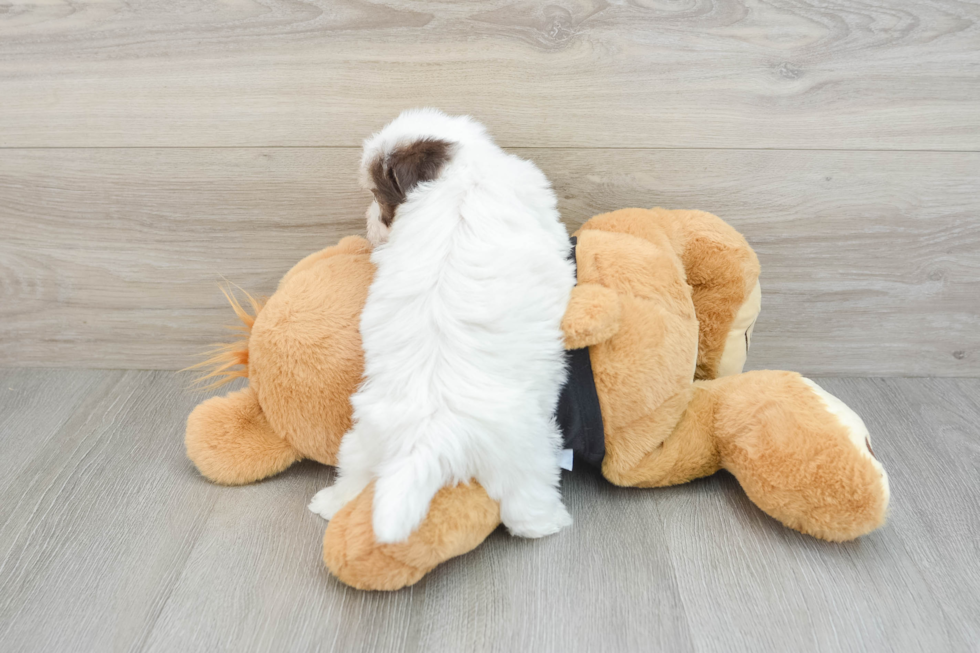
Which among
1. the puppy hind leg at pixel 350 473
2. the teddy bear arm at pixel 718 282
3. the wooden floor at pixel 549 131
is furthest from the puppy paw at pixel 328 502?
the teddy bear arm at pixel 718 282

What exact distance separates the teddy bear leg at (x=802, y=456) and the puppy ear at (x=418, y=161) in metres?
0.40

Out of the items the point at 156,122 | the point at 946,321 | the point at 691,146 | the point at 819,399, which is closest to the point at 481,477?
the point at 819,399

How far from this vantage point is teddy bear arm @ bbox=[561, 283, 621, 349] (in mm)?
637

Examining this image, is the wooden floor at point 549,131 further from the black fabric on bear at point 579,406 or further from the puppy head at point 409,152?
the black fabric on bear at point 579,406

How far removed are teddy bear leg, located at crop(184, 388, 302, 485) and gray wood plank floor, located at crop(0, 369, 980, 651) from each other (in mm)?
23

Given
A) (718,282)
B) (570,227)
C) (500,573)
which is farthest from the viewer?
(570,227)

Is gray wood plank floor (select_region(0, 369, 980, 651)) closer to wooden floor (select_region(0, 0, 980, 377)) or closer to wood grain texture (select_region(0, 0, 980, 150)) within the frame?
wooden floor (select_region(0, 0, 980, 377))

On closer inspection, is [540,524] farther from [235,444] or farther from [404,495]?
[235,444]

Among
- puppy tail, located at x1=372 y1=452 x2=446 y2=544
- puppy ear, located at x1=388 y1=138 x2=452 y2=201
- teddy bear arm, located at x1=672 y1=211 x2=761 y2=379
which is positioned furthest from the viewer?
teddy bear arm, located at x1=672 y1=211 x2=761 y2=379

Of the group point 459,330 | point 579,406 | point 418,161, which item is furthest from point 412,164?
point 579,406

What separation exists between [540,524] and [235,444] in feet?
1.23

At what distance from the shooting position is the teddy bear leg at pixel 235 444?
0.79 metres

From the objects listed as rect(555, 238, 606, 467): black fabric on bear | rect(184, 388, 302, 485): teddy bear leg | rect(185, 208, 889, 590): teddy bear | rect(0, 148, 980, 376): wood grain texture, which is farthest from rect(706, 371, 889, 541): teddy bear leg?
rect(184, 388, 302, 485): teddy bear leg

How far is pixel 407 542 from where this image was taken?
60 cm
